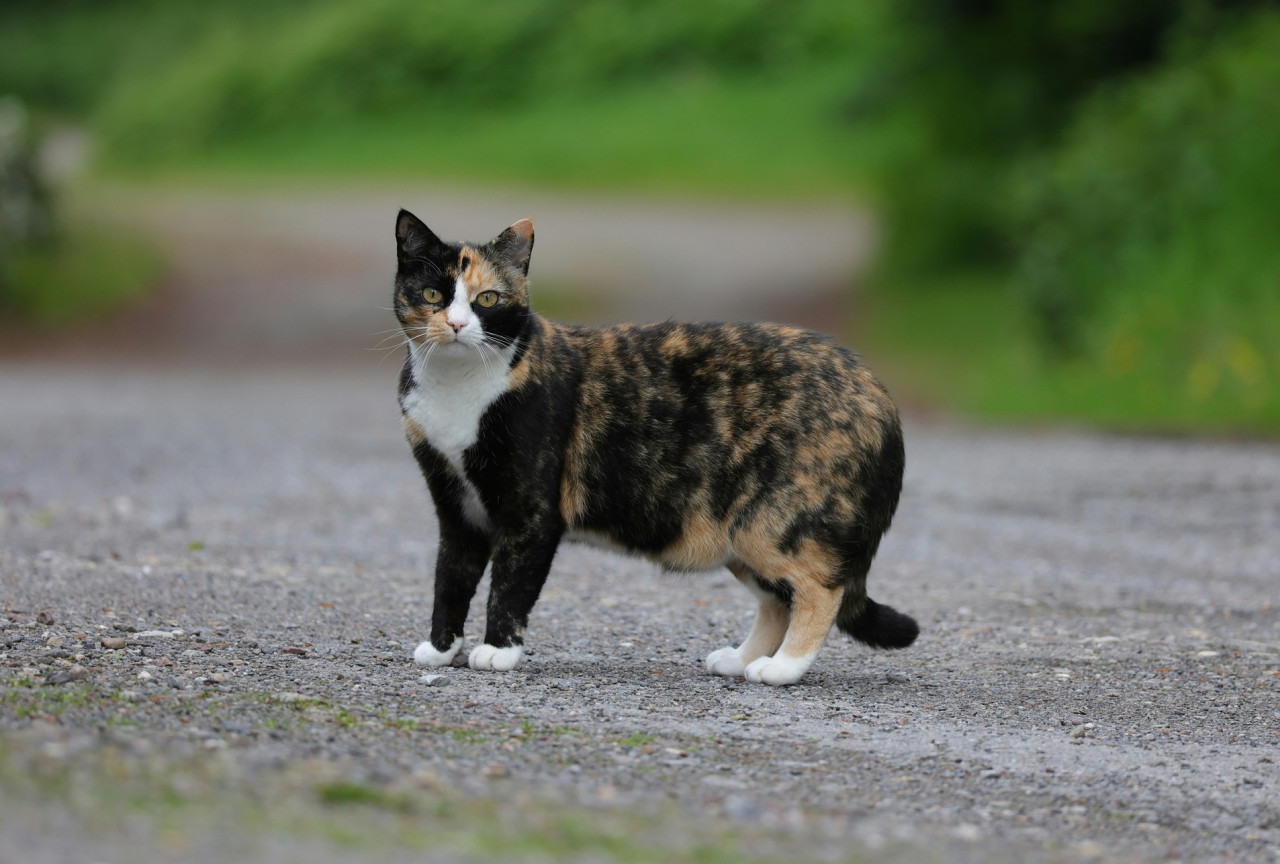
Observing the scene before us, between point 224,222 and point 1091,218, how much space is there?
14.2 m

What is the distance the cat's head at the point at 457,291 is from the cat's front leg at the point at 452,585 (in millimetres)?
699

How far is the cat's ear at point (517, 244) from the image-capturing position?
577 centimetres

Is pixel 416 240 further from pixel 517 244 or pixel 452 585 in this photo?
pixel 452 585

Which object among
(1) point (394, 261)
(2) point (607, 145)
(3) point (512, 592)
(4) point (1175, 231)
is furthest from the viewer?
(2) point (607, 145)

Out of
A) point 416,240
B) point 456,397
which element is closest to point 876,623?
point 456,397

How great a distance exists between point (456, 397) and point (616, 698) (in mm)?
1179

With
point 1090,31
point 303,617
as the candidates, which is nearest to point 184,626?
point 303,617

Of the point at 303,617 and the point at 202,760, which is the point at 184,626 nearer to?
the point at 303,617

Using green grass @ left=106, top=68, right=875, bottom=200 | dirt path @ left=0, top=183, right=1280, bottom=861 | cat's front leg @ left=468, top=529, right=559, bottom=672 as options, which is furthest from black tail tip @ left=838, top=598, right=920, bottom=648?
green grass @ left=106, top=68, right=875, bottom=200

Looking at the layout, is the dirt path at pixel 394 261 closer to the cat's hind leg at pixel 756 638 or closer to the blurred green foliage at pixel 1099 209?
the blurred green foliage at pixel 1099 209

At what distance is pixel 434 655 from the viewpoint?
18.8 ft

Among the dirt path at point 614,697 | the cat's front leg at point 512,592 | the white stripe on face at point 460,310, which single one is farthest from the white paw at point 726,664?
the white stripe on face at point 460,310

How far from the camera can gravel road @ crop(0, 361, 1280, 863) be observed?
3.74 meters

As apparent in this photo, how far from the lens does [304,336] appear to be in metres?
20.7
